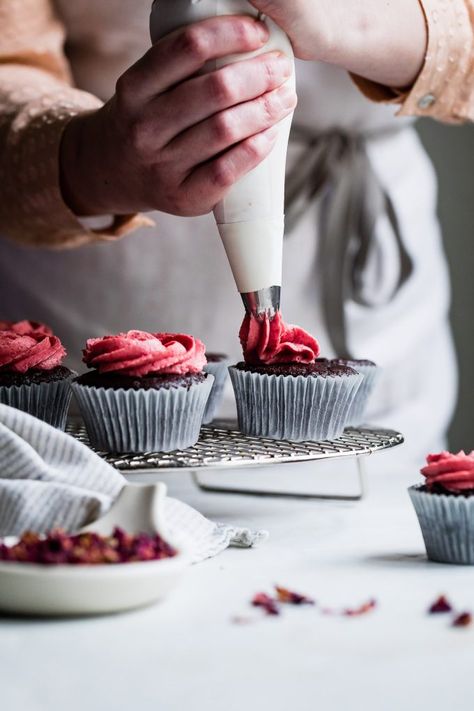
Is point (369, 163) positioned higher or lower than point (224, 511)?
higher

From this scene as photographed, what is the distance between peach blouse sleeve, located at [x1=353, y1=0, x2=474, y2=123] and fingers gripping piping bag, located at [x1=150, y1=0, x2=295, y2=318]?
0.56 meters

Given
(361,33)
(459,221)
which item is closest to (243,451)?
(361,33)

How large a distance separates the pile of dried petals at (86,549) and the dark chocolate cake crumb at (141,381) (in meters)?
0.52

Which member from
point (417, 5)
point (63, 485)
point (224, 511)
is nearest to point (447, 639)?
point (63, 485)

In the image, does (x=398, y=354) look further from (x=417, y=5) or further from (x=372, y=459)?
(x=417, y=5)

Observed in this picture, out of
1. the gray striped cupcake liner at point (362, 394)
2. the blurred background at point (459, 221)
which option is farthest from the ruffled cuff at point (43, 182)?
the blurred background at point (459, 221)

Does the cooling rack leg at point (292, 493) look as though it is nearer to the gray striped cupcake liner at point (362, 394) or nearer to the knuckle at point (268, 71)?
the gray striped cupcake liner at point (362, 394)

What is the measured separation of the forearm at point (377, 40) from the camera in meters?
1.51

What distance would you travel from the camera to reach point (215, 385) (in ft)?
6.19

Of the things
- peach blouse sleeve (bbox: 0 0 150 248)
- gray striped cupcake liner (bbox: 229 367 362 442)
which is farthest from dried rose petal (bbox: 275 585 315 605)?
peach blouse sleeve (bbox: 0 0 150 248)

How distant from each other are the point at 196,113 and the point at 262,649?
2.30 ft

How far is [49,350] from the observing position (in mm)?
1661

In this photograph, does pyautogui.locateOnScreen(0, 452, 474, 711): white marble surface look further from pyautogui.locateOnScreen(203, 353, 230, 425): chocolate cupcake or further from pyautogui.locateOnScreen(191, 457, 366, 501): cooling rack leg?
pyautogui.locateOnScreen(203, 353, 230, 425): chocolate cupcake

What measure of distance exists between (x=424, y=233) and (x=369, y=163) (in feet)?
0.66
